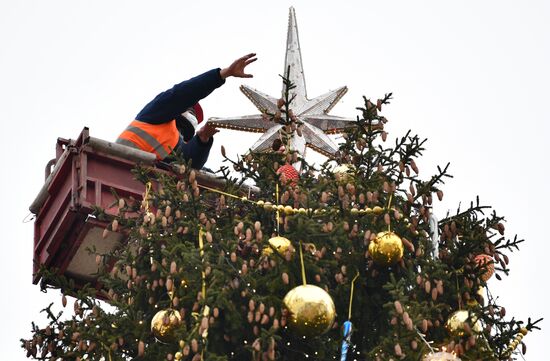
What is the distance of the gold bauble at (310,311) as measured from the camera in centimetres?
1489

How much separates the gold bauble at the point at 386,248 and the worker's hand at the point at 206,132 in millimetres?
4178

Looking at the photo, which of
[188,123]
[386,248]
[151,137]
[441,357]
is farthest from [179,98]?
[441,357]

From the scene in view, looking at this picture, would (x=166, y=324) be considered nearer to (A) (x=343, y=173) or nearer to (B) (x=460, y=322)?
(A) (x=343, y=173)

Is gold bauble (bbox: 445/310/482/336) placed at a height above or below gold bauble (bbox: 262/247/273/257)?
below

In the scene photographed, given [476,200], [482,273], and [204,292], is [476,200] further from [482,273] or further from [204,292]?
[204,292]

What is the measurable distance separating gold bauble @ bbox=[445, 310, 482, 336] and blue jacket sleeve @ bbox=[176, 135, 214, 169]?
15.5 feet

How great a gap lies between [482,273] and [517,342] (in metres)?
0.72

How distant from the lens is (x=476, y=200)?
16.2 meters

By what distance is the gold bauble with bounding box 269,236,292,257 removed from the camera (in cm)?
1554

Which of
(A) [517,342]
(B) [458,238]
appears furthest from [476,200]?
(A) [517,342]

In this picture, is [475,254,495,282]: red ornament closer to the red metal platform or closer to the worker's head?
the red metal platform

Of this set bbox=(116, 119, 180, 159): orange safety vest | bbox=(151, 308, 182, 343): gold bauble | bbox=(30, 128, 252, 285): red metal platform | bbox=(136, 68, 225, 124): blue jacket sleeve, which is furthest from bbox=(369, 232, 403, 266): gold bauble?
bbox=(116, 119, 180, 159): orange safety vest

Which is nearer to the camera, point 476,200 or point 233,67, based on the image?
point 476,200

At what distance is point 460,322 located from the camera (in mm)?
15469
